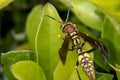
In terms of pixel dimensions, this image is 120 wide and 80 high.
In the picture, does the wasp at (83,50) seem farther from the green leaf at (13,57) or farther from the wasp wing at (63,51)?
the green leaf at (13,57)

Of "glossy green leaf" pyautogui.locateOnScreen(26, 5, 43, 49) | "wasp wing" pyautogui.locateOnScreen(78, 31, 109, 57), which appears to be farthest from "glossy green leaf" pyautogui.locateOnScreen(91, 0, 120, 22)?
"glossy green leaf" pyautogui.locateOnScreen(26, 5, 43, 49)

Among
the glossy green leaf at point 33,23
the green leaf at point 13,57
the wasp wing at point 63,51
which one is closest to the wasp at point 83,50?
the wasp wing at point 63,51

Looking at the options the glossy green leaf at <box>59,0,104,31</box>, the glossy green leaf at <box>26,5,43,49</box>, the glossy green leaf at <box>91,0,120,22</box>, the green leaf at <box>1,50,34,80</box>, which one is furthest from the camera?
the glossy green leaf at <box>26,5,43,49</box>

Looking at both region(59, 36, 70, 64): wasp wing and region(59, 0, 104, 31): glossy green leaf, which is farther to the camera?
region(59, 0, 104, 31): glossy green leaf

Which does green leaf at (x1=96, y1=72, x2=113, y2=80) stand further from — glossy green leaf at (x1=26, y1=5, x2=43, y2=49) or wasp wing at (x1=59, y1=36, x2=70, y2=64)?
glossy green leaf at (x1=26, y1=5, x2=43, y2=49)

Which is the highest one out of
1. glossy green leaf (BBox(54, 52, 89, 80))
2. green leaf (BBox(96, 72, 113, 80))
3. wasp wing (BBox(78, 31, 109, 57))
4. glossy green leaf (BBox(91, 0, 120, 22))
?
glossy green leaf (BBox(91, 0, 120, 22))

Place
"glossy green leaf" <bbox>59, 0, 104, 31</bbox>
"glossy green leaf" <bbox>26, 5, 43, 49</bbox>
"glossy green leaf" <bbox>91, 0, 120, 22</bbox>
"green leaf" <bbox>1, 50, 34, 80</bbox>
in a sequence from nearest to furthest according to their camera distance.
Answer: "glossy green leaf" <bbox>91, 0, 120, 22</bbox> < "green leaf" <bbox>1, 50, 34, 80</bbox> < "glossy green leaf" <bbox>59, 0, 104, 31</bbox> < "glossy green leaf" <bbox>26, 5, 43, 49</bbox>

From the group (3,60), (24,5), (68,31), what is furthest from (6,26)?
(3,60)

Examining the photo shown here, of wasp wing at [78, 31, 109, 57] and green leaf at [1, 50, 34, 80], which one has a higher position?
wasp wing at [78, 31, 109, 57]
